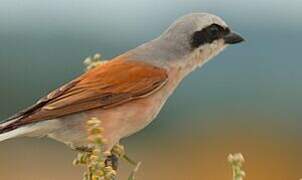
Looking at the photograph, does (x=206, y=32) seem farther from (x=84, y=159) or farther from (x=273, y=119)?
(x=273, y=119)

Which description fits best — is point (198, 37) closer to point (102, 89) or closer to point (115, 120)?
point (102, 89)

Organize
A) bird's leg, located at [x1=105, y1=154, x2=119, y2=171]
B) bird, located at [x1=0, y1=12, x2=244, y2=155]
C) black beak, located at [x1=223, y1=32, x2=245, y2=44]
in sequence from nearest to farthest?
bird's leg, located at [x1=105, y1=154, x2=119, y2=171], bird, located at [x1=0, y1=12, x2=244, y2=155], black beak, located at [x1=223, y1=32, x2=245, y2=44]

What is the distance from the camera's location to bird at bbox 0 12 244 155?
4680mm

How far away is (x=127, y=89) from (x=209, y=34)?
0.40 m

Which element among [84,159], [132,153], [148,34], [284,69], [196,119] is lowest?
[84,159]

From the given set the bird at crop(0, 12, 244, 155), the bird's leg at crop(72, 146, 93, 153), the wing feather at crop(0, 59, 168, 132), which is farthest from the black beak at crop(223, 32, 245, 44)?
the bird's leg at crop(72, 146, 93, 153)

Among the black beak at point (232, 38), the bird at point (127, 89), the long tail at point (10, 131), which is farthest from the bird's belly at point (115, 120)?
the black beak at point (232, 38)

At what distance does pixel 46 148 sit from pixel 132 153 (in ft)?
2.75

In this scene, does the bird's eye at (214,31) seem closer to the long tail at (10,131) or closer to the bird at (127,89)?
the bird at (127,89)

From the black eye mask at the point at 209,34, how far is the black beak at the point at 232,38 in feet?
0.05

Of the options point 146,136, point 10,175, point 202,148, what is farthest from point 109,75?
point 146,136

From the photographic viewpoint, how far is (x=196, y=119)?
57.5ft

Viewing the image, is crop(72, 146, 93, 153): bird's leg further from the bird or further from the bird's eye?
the bird's eye

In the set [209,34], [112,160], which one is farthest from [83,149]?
[209,34]
